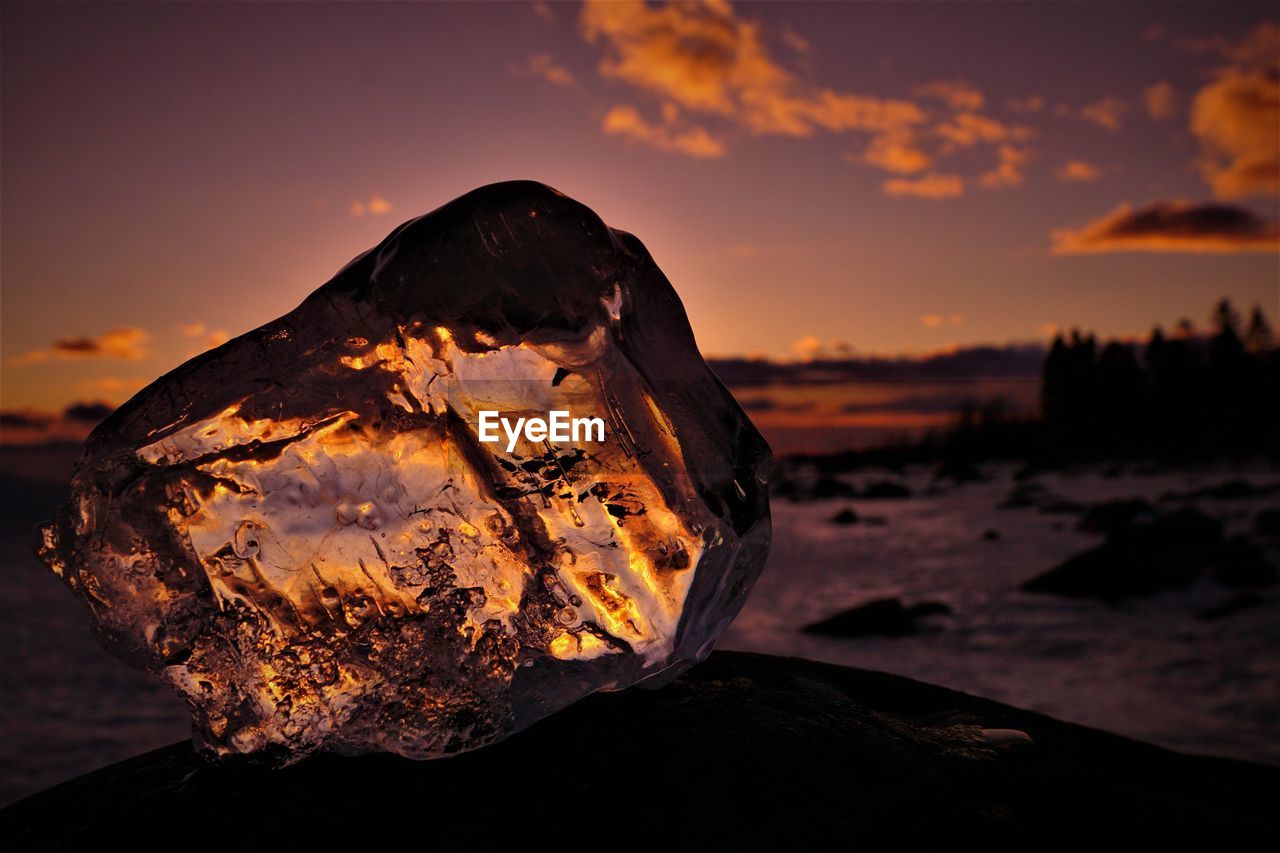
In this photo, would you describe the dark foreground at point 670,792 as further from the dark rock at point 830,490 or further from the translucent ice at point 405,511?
the dark rock at point 830,490

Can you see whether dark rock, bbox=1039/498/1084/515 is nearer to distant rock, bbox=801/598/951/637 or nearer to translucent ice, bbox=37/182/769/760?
distant rock, bbox=801/598/951/637

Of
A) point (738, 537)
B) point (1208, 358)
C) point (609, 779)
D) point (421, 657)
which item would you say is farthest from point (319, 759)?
point (1208, 358)

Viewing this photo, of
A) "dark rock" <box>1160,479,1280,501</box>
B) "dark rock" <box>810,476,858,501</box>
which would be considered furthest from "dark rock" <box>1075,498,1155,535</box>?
"dark rock" <box>810,476,858,501</box>

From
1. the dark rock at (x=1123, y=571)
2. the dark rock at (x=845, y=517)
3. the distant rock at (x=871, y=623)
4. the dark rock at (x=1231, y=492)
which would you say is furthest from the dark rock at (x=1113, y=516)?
the distant rock at (x=871, y=623)

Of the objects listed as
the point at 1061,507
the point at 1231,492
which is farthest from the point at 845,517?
the point at 1231,492

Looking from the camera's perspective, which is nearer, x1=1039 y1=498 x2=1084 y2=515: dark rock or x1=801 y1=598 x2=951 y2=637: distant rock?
x1=801 y1=598 x2=951 y2=637: distant rock

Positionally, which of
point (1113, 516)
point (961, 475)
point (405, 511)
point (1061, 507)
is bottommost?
point (961, 475)

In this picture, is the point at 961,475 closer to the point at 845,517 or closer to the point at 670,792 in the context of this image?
the point at 845,517
